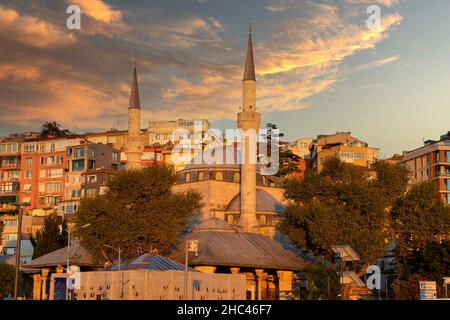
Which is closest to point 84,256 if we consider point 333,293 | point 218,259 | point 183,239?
point 183,239

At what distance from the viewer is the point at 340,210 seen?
212ft

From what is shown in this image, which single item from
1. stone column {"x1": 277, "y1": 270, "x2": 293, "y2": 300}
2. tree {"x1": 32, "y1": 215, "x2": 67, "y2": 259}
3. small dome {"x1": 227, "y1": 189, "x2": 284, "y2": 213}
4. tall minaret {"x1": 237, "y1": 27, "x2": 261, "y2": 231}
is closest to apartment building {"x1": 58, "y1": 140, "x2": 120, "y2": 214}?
tree {"x1": 32, "y1": 215, "x2": 67, "y2": 259}

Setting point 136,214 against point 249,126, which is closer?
point 136,214

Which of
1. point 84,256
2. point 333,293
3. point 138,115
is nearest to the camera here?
point 333,293

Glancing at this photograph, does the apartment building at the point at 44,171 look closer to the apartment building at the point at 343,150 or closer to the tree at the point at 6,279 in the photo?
the apartment building at the point at 343,150

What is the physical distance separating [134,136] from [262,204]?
14.5 metres

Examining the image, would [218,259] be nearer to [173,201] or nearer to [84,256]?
[173,201]

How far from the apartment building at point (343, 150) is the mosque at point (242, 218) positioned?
2786 cm

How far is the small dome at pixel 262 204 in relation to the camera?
7988 cm

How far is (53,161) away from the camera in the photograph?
113812mm

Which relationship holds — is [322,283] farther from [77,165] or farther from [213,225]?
[77,165]

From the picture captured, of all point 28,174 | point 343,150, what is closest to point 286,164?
point 343,150
